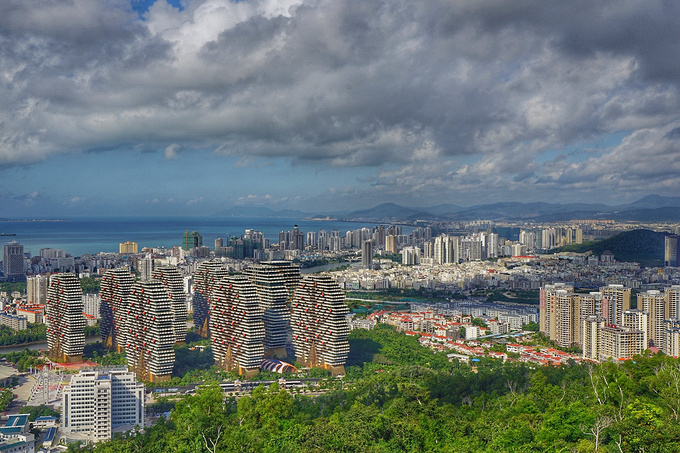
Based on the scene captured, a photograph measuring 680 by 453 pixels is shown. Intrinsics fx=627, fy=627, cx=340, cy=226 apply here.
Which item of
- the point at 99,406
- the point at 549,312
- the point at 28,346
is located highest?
the point at 549,312

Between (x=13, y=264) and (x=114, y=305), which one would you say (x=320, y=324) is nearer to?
(x=114, y=305)

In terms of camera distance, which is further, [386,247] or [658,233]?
[386,247]

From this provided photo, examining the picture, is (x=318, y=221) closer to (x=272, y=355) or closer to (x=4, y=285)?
(x=4, y=285)

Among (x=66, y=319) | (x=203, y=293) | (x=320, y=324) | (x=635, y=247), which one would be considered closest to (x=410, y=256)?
(x=635, y=247)

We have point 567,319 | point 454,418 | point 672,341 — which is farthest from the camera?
point 567,319

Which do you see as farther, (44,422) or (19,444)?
(44,422)

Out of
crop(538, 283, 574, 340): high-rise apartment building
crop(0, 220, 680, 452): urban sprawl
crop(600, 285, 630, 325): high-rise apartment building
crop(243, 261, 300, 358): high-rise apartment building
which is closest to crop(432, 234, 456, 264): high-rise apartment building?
crop(0, 220, 680, 452): urban sprawl

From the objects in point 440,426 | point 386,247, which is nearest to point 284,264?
point 440,426
